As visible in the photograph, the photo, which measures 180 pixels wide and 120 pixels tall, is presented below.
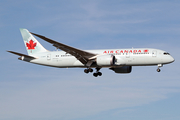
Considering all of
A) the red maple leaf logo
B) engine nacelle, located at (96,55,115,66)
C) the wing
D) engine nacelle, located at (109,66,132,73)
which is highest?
the red maple leaf logo

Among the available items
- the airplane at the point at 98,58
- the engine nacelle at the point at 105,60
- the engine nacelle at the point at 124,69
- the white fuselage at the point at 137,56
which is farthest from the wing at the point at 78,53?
the engine nacelle at the point at 124,69

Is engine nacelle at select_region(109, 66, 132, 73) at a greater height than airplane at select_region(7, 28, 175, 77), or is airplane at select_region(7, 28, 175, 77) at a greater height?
airplane at select_region(7, 28, 175, 77)

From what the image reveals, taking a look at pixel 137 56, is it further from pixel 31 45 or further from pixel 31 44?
pixel 31 44

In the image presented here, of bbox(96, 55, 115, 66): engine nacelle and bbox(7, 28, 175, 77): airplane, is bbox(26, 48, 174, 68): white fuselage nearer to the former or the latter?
bbox(7, 28, 175, 77): airplane

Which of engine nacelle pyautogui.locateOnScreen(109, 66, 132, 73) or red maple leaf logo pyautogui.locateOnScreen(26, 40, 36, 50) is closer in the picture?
engine nacelle pyautogui.locateOnScreen(109, 66, 132, 73)

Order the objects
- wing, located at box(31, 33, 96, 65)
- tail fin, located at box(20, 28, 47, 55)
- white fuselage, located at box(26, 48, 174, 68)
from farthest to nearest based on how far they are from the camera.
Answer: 1. tail fin, located at box(20, 28, 47, 55)
2. white fuselage, located at box(26, 48, 174, 68)
3. wing, located at box(31, 33, 96, 65)

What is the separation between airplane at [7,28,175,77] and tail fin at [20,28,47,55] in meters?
1.25

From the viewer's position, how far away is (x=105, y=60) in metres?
47.5

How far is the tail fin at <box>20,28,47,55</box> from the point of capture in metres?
55.8

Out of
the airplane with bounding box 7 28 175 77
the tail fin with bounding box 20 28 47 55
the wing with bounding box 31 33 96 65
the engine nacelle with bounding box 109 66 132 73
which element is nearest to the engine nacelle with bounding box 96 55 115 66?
the airplane with bounding box 7 28 175 77

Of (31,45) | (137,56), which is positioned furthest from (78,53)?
(31,45)

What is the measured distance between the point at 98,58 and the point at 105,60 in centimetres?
121

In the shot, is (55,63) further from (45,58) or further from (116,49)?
(116,49)

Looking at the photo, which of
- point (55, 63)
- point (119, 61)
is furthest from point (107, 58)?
point (55, 63)
